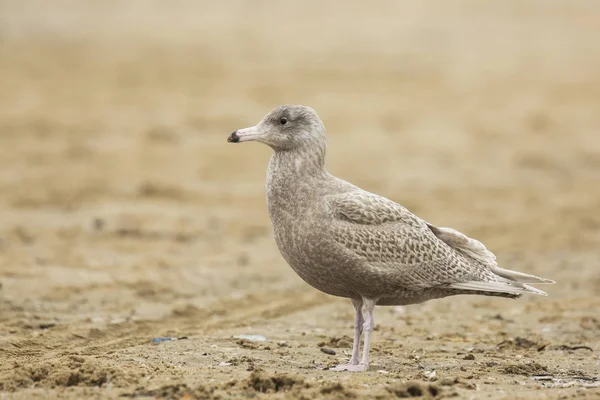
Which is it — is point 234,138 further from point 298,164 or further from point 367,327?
point 367,327

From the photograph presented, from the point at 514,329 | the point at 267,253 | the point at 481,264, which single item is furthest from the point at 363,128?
the point at 481,264

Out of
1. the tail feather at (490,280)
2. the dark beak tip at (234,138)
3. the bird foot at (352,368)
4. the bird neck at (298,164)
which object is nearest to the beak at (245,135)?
the dark beak tip at (234,138)

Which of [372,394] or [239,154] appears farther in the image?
[239,154]

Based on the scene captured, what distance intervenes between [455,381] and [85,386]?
2269 mm

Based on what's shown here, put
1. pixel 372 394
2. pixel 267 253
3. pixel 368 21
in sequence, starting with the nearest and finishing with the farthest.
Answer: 1. pixel 372 394
2. pixel 267 253
3. pixel 368 21

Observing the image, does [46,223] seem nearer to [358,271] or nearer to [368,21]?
[358,271]

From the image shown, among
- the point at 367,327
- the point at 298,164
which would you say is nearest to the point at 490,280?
the point at 367,327

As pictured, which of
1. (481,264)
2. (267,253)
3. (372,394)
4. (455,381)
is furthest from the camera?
(267,253)

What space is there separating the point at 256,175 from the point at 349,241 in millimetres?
10640

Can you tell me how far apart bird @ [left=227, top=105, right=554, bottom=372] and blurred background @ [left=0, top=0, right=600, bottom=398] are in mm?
541

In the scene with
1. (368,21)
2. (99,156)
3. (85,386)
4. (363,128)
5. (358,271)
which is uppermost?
(368,21)

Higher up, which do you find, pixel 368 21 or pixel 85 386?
pixel 368 21

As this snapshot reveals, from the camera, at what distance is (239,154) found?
18656 millimetres

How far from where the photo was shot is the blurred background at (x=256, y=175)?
768cm
